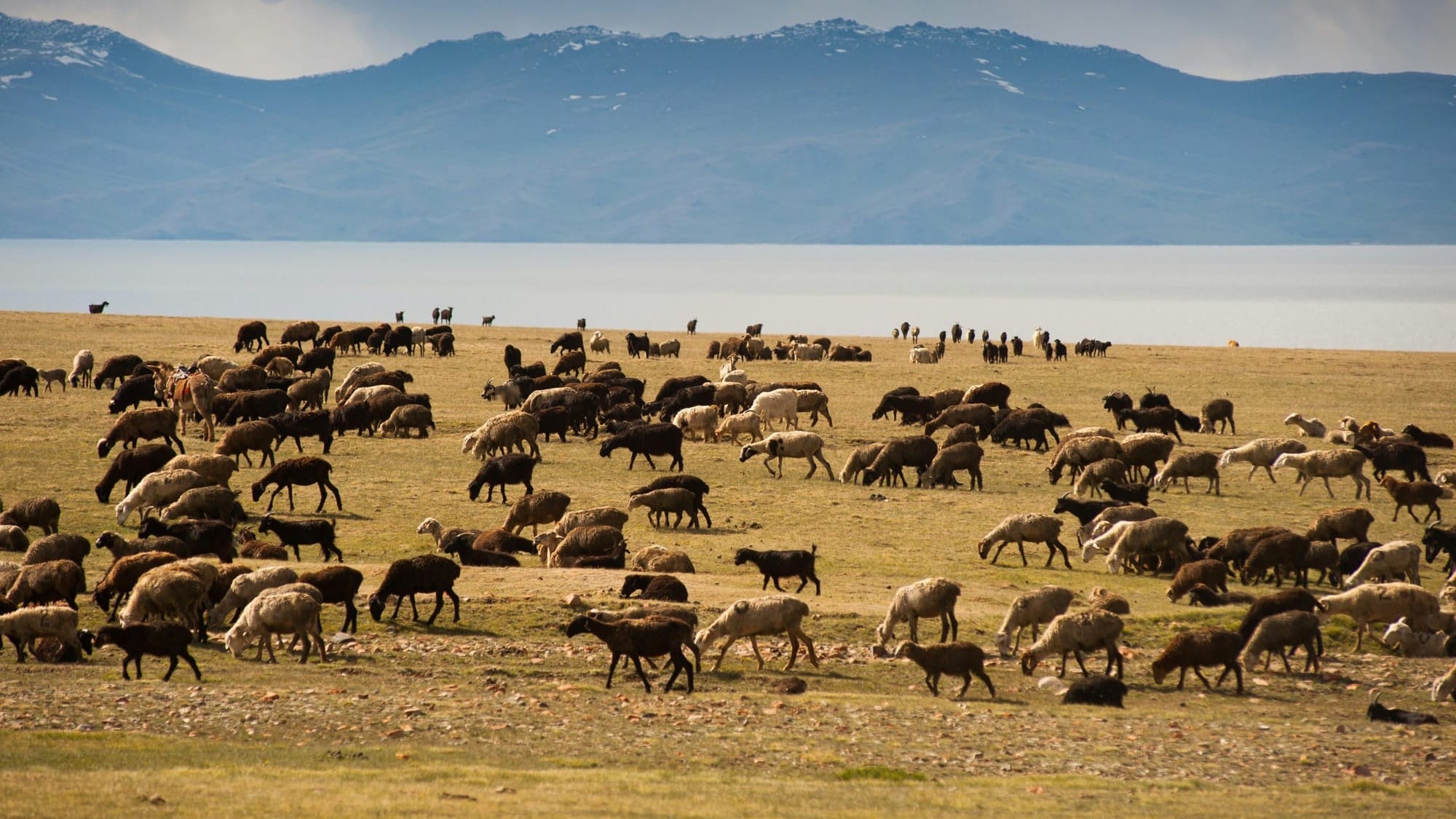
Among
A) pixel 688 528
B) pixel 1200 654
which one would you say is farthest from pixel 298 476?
pixel 1200 654

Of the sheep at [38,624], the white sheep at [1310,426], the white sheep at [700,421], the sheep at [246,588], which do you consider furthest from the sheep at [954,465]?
the sheep at [38,624]

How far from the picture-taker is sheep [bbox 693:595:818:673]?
49.7 ft

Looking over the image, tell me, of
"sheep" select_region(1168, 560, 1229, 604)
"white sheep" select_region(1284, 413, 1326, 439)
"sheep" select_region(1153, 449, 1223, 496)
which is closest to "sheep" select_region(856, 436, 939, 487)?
"sheep" select_region(1153, 449, 1223, 496)

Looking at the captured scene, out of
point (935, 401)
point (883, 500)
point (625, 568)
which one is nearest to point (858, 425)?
point (935, 401)

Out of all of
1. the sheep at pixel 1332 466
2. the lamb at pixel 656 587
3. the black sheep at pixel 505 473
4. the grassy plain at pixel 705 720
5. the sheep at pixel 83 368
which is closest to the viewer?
the grassy plain at pixel 705 720

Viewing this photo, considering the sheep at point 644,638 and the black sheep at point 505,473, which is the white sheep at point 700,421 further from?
the sheep at point 644,638

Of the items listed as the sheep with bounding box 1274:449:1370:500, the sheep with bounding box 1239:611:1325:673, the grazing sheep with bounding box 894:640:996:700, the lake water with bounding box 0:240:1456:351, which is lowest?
the grazing sheep with bounding box 894:640:996:700

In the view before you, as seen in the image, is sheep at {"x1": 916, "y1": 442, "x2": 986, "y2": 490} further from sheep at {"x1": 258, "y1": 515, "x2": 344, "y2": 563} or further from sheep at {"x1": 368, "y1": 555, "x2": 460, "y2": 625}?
sheep at {"x1": 368, "y1": 555, "x2": 460, "y2": 625}

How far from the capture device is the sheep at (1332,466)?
89.0ft

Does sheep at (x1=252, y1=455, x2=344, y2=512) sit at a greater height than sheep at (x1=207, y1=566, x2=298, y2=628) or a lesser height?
greater

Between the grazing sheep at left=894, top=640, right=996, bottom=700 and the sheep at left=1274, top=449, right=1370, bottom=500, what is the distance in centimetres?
1546

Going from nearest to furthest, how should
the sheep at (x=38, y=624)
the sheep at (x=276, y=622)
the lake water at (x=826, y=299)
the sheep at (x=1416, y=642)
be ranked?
the sheep at (x=38, y=624)
the sheep at (x=276, y=622)
the sheep at (x=1416, y=642)
the lake water at (x=826, y=299)

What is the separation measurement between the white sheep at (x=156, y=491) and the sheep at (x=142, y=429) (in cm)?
555

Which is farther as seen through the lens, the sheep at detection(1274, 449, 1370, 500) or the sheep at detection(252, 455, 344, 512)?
the sheep at detection(1274, 449, 1370, 500)
